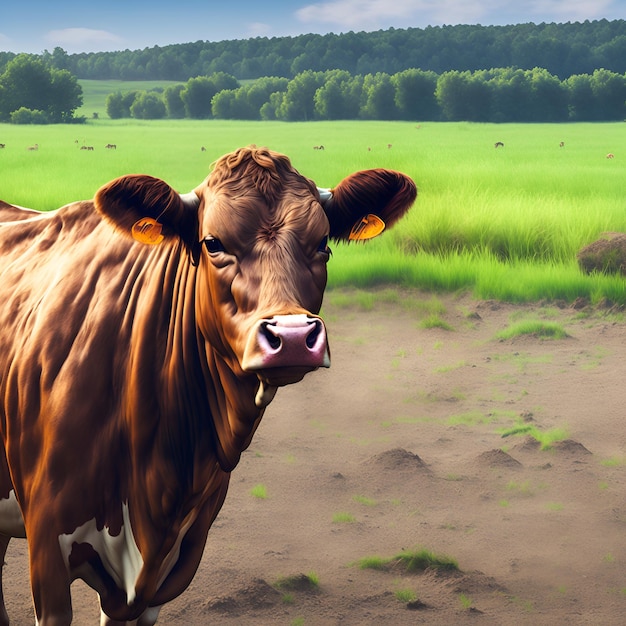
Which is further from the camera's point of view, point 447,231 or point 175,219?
point 447,231

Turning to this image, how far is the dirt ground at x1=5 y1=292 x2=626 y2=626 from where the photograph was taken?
16.1 ft

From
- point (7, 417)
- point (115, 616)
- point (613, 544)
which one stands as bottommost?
point (613, 544)

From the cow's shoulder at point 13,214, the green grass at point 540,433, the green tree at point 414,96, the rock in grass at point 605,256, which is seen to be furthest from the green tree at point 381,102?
the cow's shoulder at point 13,214

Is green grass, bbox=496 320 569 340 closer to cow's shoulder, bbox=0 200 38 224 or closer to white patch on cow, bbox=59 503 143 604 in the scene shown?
cow's shoulder, bbox=0 200 38 224

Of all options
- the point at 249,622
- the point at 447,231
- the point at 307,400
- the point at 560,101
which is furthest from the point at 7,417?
the point at 560,101

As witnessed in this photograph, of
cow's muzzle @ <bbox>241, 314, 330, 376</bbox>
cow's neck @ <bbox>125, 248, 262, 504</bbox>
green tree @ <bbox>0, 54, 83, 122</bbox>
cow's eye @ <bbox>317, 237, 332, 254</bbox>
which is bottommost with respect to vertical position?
cow's neck @ <bbox>125, 248, 262, 504</bbox>

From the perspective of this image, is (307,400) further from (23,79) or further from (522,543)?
(23,79)

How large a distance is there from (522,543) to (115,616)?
324cm

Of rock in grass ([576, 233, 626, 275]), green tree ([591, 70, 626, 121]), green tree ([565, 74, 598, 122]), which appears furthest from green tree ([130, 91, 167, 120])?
rock in grass ([576, 233, 626, 275])

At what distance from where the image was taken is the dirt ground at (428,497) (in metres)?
4.90

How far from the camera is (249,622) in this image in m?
4.67

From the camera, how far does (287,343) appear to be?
2.40 metres

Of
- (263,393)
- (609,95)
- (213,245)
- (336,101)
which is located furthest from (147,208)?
(336,101)

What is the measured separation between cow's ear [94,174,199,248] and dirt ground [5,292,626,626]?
2.54 metres
